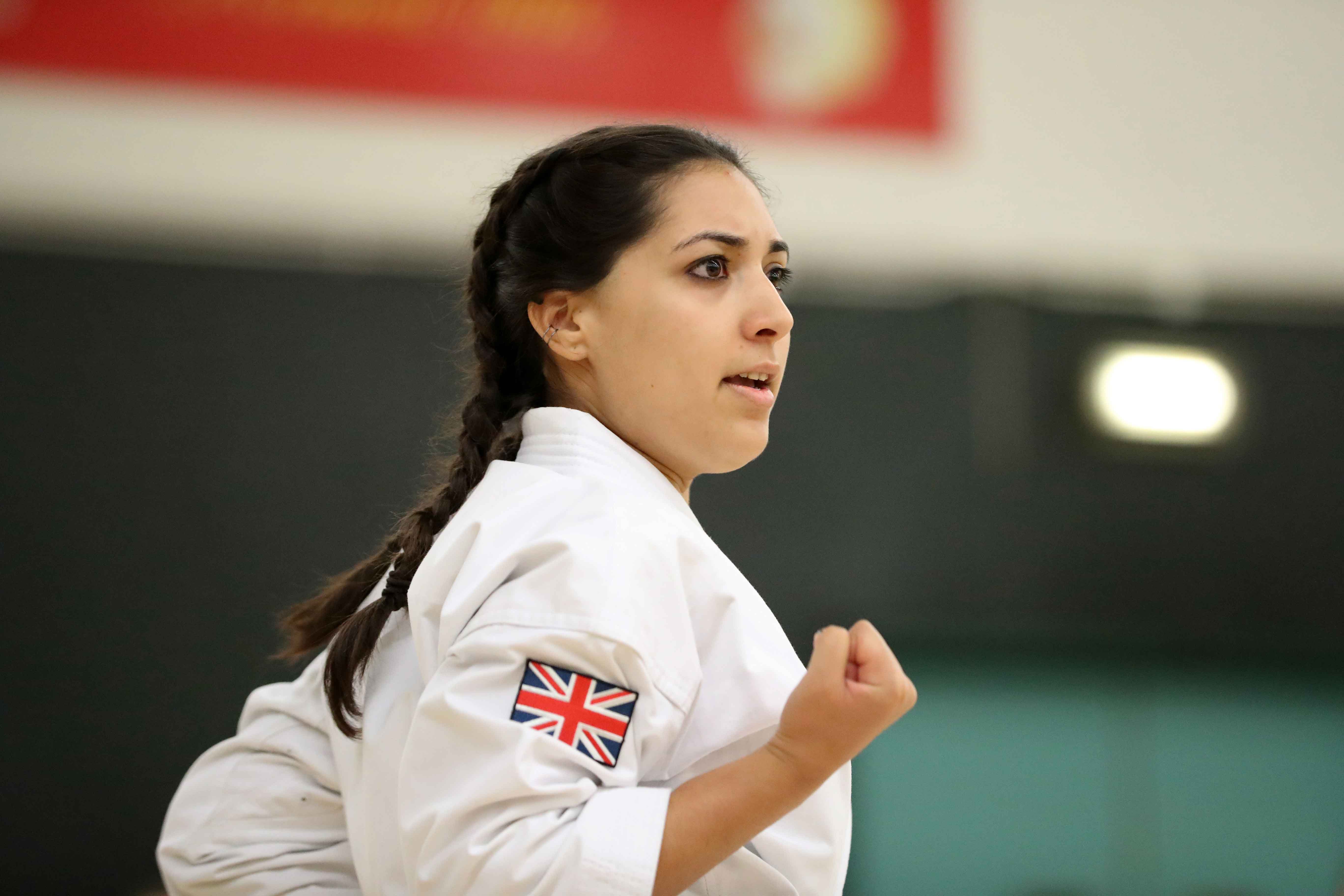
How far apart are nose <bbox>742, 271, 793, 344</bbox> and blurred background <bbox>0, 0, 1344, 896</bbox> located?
1.58 metres

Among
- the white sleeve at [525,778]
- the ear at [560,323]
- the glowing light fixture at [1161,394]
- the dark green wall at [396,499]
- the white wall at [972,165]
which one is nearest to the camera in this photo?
the white sleeve at [525,778]

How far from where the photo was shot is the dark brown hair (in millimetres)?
1237

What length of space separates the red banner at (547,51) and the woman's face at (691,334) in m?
2.24

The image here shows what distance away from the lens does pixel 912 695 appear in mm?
928

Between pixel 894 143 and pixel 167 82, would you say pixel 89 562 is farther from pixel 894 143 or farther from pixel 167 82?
pixel 894 143

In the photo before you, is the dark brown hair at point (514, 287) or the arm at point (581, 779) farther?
the dark brown hair at point (514, 287)

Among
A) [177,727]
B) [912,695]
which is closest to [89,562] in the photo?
[177,727]

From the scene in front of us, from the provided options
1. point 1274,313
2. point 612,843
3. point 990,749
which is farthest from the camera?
point 1274,313

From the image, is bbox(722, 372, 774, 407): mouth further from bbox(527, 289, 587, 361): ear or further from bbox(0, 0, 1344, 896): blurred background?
bbox(0, 0, 1344, 896): blurred background

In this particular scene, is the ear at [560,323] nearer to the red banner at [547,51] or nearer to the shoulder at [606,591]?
the shoulder at [606,591]

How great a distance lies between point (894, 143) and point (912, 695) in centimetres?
294

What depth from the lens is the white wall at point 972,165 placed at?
311 centimetres

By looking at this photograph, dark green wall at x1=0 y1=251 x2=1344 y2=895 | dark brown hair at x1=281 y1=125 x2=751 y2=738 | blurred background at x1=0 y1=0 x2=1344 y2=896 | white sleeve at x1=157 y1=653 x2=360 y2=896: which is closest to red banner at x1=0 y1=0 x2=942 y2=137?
blurred background at x1=0 y1=0 x2=1344 y2=896

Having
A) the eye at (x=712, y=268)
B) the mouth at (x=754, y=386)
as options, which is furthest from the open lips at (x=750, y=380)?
the eye at (x=712, y=268)
